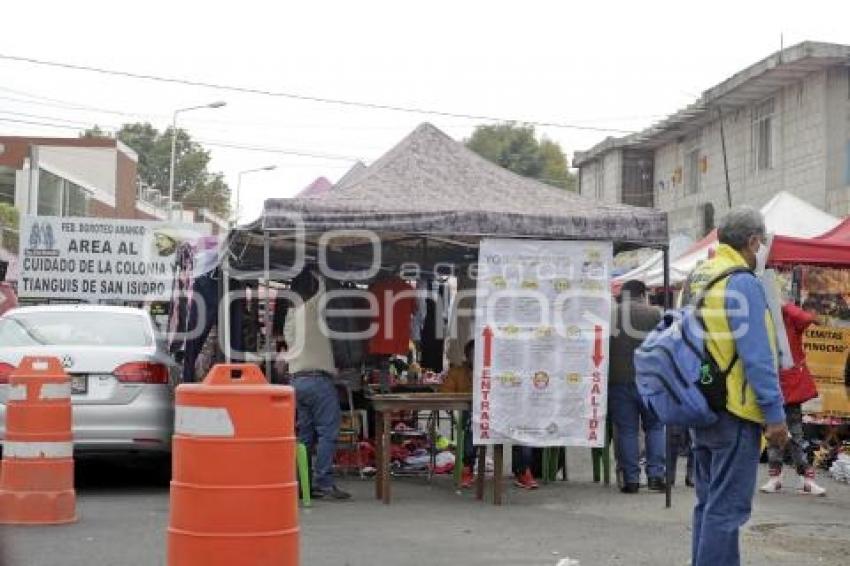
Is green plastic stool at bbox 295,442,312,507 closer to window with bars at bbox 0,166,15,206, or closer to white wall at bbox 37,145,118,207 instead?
window with bars at bbox 0,166,15,206

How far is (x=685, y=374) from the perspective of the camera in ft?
18.8

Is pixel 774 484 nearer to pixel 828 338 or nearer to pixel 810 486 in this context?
pixel 810 486

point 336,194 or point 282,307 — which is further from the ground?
point 336,194

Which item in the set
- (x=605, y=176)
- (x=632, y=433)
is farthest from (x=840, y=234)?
(x=605, y=176)

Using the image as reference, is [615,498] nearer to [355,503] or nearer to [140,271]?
[355,503]

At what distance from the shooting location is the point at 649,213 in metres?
9.95

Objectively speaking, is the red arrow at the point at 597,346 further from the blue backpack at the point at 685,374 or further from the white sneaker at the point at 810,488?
the blue backpack at the point at 685,374

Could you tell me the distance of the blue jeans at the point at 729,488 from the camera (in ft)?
18.6

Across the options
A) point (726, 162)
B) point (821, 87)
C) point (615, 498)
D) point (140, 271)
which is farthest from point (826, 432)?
point (726, 162)

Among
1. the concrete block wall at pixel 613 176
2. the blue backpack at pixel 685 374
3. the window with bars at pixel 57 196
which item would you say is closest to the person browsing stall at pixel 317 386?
the blue backpack at pixel 685 374

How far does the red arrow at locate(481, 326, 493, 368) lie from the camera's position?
31.9 ft

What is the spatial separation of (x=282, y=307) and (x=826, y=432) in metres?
6.24

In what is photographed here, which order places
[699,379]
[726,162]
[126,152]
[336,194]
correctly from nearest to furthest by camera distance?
[699,379], [336,194], [726,162], [126,152]

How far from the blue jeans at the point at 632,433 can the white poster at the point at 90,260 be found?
1250 cm
